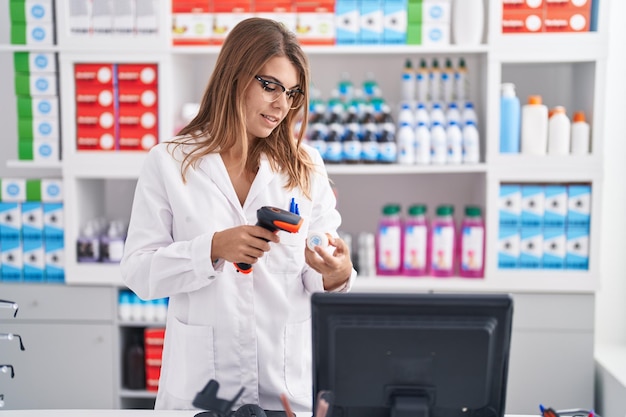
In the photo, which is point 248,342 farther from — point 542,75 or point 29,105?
point 542,75

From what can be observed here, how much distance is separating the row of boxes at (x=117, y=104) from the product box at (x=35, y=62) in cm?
11

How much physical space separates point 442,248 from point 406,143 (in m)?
0.52

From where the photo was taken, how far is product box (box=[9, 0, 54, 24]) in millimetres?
3230

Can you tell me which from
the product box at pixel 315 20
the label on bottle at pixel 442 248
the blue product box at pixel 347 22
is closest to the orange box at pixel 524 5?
the blue product box at pixel 347 22

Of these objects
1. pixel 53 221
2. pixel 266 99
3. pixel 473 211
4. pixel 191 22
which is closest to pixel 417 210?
pixel 473 211

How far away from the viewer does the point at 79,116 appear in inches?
130

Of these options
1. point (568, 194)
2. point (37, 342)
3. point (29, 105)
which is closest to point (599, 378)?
point (568, 194)

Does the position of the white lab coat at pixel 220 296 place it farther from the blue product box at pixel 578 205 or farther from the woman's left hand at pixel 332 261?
the blue product box at pixel 578 205

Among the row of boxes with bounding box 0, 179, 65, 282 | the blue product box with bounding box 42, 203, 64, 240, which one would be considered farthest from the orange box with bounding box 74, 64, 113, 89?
the blue product box with bounding box 42, 203, 64, 240

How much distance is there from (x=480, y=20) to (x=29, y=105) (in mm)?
2135

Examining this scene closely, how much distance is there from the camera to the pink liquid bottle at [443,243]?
10.7 feet

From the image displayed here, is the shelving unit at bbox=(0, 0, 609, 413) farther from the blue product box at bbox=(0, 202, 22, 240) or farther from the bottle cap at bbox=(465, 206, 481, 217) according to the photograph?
the blue product box at bbox=(0, 202, 22, 240)

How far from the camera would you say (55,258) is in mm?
3381

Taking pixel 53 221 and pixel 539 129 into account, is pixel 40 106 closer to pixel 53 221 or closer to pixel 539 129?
pixel 53 221
